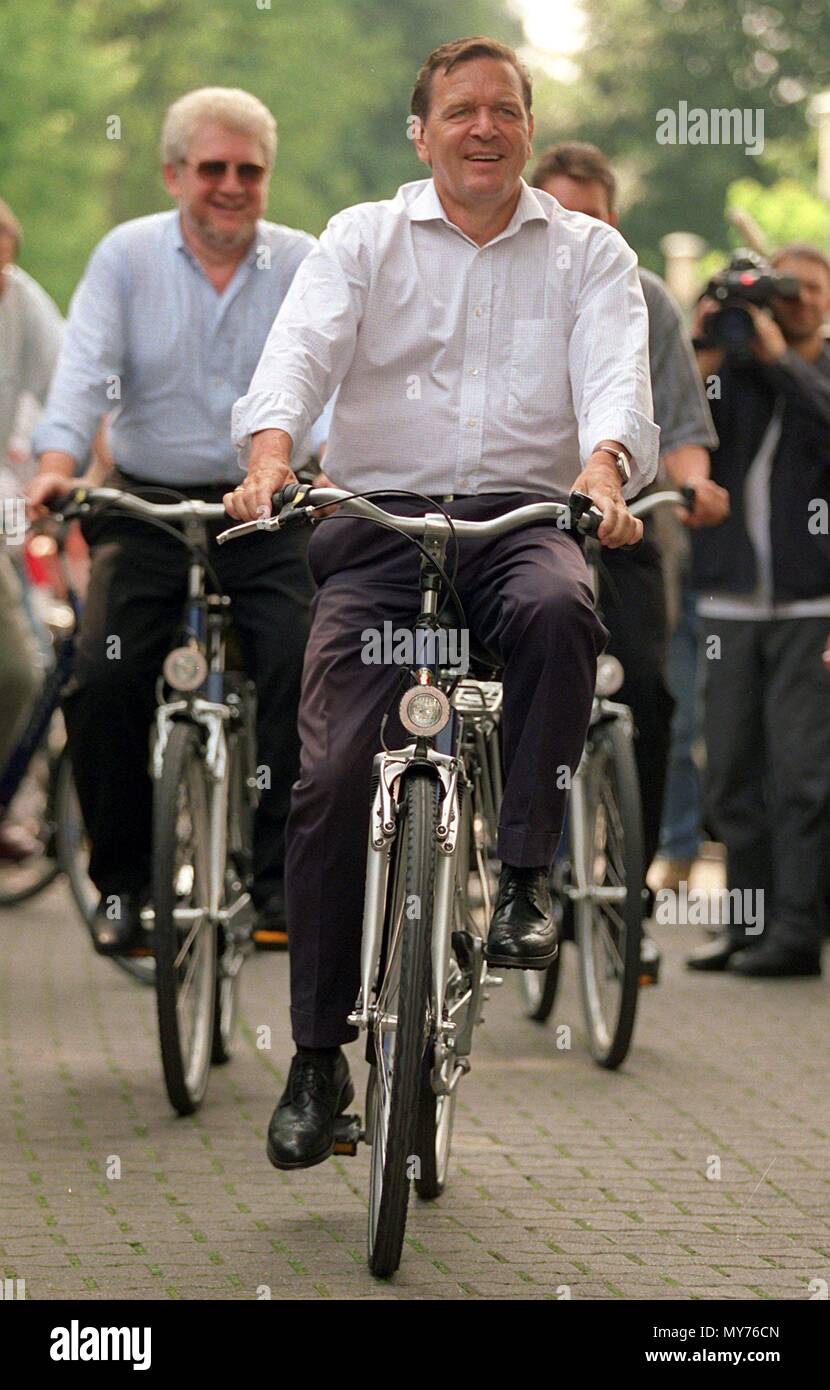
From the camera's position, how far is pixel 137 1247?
4.93m

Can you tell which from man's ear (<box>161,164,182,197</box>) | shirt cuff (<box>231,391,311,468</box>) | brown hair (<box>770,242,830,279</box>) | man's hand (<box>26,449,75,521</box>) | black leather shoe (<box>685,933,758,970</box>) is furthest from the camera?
brown hair (<box>770,242,830,279</box>)

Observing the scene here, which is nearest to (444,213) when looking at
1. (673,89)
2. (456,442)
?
(456,442)

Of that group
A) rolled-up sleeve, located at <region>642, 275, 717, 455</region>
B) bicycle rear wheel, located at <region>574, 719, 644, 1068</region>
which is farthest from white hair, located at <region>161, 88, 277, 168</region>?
bicycle rear wheel, located at <region>574, 719, 644, 1068</region>

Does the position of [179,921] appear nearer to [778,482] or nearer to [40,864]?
[778,482]

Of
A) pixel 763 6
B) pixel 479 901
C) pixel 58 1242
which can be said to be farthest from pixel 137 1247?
pixel 763 6

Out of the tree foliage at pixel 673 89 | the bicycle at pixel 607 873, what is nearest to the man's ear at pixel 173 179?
the bicycle at pixel 607 873

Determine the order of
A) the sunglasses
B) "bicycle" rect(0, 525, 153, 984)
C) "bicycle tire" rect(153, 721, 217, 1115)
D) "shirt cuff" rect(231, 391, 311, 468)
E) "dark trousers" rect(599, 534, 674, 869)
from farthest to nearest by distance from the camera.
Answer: "bicycle" rect(0, 525, 153, 984), "dark trousers" rect(599, 534, 674, 869), the sunglasses, "bicycle tire" rect(153, 721, 217, 1115), "shirt cuff" rect(231, 391, 311, 468)

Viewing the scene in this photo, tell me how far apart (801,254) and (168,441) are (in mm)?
3638

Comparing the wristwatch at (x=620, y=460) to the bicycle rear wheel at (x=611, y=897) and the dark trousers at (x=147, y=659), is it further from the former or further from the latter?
the bicycle rear wheel at (x=611, y=897)

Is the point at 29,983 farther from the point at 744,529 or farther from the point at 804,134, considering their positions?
the point at 804,134

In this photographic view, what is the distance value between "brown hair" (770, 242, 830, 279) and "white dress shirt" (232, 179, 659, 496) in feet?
15.3

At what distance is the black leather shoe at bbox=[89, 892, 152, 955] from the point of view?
6863 millimetres

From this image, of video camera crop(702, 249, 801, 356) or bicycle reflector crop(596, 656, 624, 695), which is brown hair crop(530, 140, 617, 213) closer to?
video camera crop(702, 249, 801, 356)

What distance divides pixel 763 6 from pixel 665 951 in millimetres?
41616
